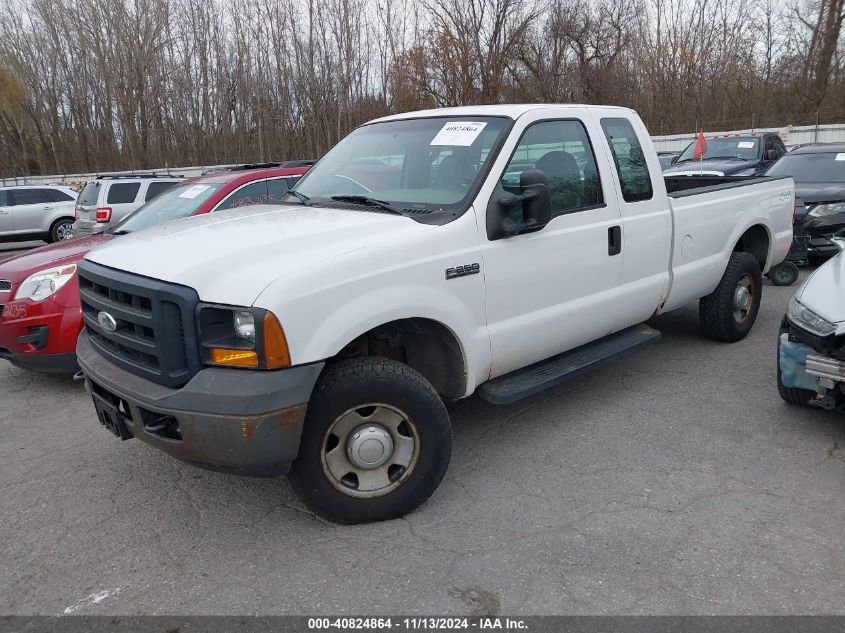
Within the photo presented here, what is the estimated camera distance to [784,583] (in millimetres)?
2768

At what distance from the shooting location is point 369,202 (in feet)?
12.6

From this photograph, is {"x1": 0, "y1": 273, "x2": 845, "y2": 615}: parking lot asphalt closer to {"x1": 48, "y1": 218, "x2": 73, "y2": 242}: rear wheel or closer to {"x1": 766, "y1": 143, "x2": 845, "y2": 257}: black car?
{"x1": 766, "y1": 143, "x2": 845, "y2": 257}: black car

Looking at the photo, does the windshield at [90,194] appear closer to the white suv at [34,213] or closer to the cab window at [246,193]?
the white suv at [34,213]

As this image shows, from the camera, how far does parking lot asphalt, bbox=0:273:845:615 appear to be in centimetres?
277

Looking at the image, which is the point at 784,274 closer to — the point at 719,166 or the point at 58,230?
the point at 719,166

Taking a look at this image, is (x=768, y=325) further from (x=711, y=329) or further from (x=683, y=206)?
(x=683, y=206)

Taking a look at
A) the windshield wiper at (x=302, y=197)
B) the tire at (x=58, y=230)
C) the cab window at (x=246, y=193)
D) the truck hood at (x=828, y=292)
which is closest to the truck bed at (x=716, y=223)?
the truck hood at (x=828, y=292)

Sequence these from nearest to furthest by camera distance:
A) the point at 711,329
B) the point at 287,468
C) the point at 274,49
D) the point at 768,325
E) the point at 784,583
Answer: the point at 784,583 → the point at 287,468 → the point at 711,329 → the point at 768,325 → the point at 274,49

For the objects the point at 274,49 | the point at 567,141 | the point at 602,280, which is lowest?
the point at 602,280

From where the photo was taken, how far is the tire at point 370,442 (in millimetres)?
3039

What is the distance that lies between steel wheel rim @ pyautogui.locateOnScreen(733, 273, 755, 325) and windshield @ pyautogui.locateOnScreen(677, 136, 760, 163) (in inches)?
362

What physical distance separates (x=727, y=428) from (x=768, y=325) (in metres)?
2.75

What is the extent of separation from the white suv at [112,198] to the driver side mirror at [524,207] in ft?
36.1

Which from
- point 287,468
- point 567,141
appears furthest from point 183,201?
point 287,468
